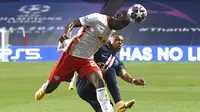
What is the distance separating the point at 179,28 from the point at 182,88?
24.2 meters

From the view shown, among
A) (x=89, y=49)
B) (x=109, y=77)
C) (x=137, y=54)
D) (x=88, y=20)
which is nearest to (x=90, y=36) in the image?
(x=89, y=49)

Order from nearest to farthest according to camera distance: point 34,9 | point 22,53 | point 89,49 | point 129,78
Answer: point 89,49
point 129,78
point 22,53
point 34,9

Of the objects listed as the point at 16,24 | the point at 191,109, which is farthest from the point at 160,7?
the point at 191,109

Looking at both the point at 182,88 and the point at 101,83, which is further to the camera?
the point at 182,88

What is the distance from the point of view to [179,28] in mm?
42344

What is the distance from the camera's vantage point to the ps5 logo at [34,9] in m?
43.9

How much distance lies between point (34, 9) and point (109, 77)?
111 ft

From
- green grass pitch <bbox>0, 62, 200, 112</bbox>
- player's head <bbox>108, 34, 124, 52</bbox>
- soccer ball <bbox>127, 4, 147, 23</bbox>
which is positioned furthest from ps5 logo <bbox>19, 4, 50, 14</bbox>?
soccer ball <bbox>127, 4, 147, 23</bbox>

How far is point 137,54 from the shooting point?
109 ft

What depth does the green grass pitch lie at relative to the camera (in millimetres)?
13422

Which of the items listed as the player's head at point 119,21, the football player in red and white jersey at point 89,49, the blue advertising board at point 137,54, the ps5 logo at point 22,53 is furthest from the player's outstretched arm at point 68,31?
the ps5 logo at point 22,53

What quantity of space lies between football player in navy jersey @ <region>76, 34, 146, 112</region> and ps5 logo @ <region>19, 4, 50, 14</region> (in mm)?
33322

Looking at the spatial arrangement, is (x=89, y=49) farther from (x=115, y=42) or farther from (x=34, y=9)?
(x=34, y=9)

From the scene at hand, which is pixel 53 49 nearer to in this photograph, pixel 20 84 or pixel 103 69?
pixel 20 84
